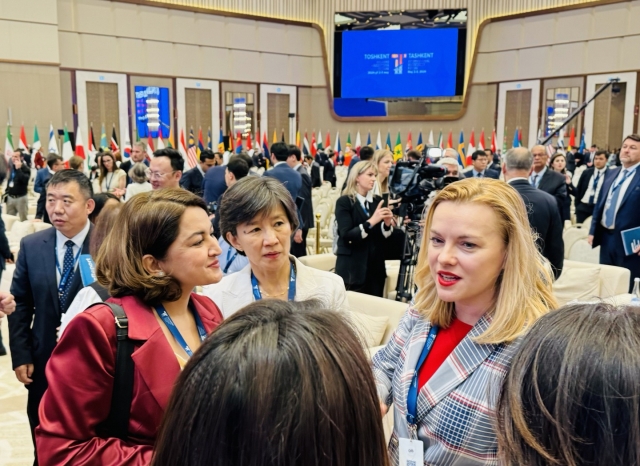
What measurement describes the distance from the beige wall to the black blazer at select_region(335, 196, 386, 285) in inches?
507

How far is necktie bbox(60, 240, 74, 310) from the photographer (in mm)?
2541

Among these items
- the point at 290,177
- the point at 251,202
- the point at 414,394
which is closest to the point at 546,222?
the point at 251,202

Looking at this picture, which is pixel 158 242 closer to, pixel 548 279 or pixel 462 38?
pixel 548 279

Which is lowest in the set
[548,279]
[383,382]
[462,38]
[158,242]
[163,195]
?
[383,382]

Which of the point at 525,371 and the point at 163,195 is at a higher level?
the point at 163,195

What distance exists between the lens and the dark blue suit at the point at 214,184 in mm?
6301

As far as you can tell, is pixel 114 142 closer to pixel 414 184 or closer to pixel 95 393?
pixel 414 184

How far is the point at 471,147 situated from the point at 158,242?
14.1m

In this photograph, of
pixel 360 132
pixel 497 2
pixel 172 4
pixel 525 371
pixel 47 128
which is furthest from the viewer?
pixel 360 132

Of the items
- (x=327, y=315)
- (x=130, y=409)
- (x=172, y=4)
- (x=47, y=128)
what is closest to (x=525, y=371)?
(x=327, y=315)

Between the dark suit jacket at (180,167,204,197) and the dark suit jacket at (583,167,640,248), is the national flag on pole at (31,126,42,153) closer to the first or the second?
the dark suit jacket at (180,167,204,197)

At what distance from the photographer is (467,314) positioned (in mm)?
1615

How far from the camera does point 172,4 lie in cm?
1580

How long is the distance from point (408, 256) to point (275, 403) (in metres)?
3.79
